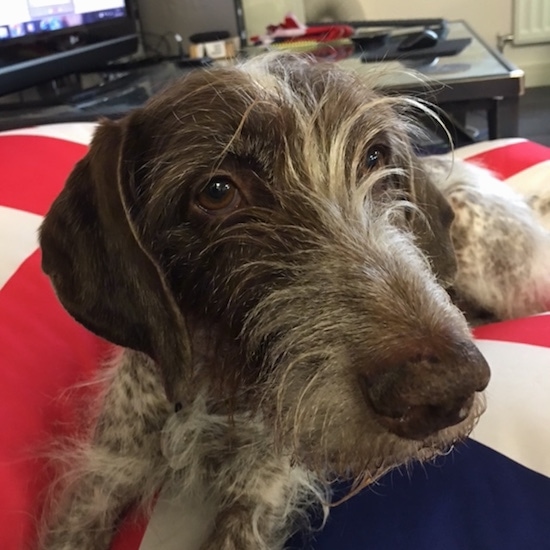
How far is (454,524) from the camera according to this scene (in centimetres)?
109

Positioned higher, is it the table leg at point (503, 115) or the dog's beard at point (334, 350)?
the dog's beard at point (334, 350)

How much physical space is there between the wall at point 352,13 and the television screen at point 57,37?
38 centimetres

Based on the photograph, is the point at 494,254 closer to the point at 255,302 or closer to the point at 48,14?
the point at 255,302

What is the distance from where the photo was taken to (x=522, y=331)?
149 centimetres

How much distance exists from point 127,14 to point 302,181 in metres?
2.49

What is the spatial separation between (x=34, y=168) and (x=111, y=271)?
0.79 m

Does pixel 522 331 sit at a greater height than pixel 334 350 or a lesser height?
lesser

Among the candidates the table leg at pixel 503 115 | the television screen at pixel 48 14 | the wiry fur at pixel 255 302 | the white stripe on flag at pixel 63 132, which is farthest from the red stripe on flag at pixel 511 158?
the television screen at pixel 48 14

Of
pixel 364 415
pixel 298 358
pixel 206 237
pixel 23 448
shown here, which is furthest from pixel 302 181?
pixel 23 448

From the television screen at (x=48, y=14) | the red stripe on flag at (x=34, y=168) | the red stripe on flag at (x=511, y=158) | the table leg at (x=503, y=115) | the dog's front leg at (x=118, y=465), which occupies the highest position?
the television screen at (x=48, y=14)

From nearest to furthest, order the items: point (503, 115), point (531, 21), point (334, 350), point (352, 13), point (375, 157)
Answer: point (334, 350)
point (375, 157)
point (503, 115)
point (352, 13)
point (531, 21)

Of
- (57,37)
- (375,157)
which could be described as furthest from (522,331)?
(57,37)

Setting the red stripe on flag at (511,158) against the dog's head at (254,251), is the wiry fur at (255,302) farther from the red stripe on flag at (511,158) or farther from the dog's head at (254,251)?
the red stripe on flag at (511,158)

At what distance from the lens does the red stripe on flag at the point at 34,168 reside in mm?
1707
